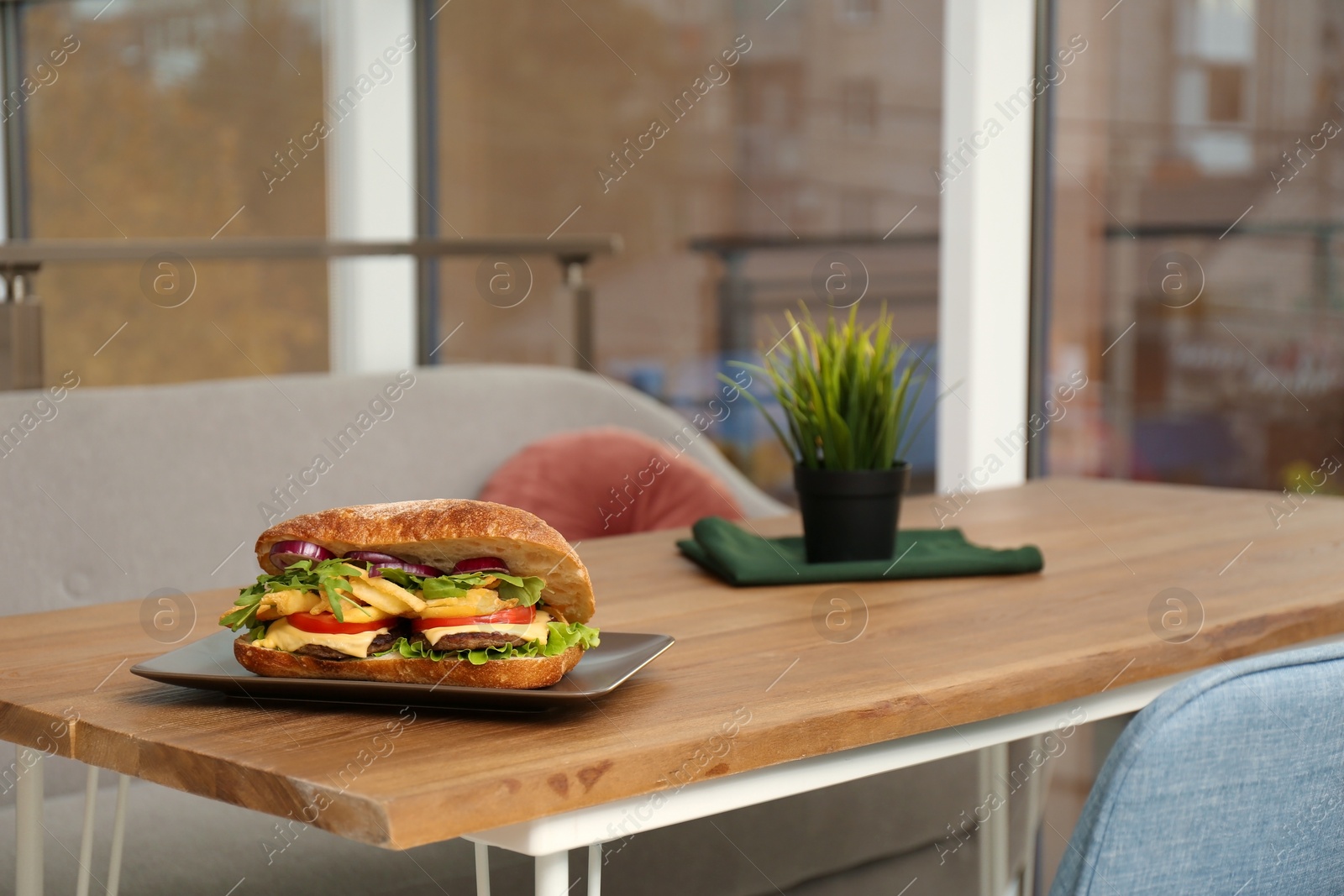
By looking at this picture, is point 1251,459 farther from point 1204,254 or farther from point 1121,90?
point 1121,90

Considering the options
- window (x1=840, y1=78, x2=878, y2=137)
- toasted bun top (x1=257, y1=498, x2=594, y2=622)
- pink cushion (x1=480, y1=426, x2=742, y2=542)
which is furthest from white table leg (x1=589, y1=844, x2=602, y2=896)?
window (x1=840, y1=78, x2=878, y2=137)

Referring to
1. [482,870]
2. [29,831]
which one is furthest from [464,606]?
[29,831]

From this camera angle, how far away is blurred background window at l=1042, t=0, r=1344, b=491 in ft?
8.73

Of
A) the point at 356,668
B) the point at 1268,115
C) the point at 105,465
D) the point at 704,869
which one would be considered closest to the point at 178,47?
the point at 105,465

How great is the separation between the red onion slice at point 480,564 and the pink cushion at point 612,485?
1493 mm

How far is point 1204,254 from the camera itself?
9.29 ft

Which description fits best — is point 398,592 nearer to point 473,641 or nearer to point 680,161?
point 473,641

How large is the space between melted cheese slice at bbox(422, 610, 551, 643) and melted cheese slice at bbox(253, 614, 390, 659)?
41 millimetres

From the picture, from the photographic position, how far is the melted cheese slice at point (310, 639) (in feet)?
3.08

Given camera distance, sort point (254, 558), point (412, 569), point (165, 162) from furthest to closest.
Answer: point (165, 162), point (254, 558), point (412, 569)

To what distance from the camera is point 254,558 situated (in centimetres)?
211

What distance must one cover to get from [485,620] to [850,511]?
64cm

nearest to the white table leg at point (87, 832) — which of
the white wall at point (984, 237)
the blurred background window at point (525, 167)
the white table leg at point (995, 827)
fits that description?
the white table leg at point (995, 827)

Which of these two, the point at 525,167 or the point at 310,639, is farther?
the point at 525,167
